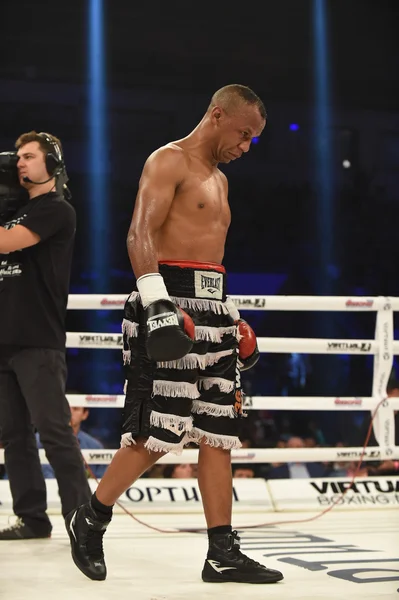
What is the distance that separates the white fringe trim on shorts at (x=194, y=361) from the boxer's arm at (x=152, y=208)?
8.8 inches

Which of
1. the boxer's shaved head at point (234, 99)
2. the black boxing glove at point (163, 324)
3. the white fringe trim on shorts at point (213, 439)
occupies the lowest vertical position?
the white fringe trim on shorts at point (213, 439)

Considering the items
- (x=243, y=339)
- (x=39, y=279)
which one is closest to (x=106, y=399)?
(x=39, y=279)

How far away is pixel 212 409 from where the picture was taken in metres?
2.09

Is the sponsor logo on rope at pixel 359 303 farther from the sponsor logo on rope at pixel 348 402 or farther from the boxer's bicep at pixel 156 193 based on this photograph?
the boxer's bicep at pixel 156 193

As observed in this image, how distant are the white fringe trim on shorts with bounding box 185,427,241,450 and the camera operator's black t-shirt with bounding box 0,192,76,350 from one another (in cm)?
68

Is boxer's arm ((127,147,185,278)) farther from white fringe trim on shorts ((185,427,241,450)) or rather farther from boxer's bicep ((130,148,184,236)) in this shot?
white fringe trim on shorts ((185,427,241,450))

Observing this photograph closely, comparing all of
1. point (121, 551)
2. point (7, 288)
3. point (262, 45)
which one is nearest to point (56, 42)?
point (262, 45)

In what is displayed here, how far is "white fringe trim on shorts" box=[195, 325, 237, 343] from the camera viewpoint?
2.05 m

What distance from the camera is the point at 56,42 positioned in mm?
7859

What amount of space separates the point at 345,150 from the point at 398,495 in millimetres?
5729

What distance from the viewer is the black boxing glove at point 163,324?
1858 millimetres

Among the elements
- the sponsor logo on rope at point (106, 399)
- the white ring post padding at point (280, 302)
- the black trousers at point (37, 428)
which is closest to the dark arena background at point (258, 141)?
the white ring post padding at point (280, 302)

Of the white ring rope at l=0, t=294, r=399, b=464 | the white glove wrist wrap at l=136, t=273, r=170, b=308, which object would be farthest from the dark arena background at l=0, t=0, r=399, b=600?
the white glove wrist wrap at l=136, t=273, r=170, b=308

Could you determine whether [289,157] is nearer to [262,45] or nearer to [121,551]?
[262,45]
